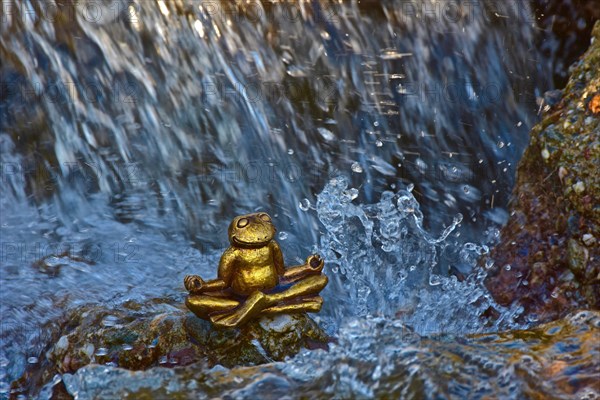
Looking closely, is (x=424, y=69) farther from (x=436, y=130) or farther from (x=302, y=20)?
(x=302, y=20)

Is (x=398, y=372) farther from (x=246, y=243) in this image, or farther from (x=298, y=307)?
(x=246, y=243)

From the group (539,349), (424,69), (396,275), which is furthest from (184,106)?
(539,349)

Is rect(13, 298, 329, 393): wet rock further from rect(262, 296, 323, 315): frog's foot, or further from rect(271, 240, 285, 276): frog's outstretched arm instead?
rect(271, 240, 285, 276): frog's outstretched arm

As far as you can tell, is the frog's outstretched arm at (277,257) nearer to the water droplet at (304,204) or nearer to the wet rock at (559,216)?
the wet rock at (559,216)

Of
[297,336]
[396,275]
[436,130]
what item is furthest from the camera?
[436,130]

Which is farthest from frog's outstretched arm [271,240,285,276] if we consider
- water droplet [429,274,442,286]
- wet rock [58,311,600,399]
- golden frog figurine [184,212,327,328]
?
water droplet [429,274,442,286]

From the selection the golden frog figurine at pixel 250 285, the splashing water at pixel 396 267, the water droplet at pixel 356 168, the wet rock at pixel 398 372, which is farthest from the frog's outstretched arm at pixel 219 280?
the water droplet at pixel 356 168
